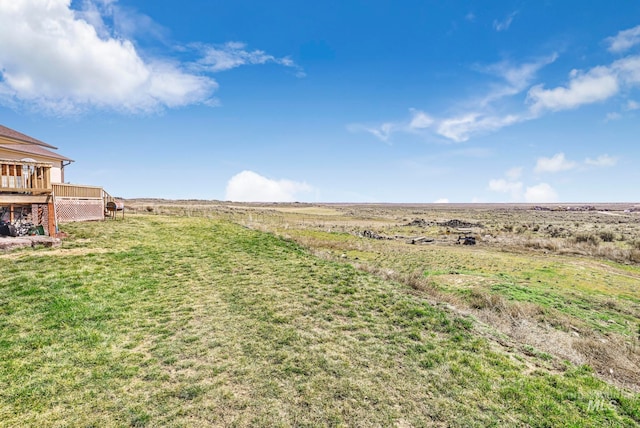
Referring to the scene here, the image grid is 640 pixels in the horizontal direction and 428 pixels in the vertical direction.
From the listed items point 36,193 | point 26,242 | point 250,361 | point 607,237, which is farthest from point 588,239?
point 36,193

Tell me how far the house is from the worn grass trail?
3.93 meters

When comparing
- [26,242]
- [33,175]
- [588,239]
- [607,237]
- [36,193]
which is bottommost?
[588,239]

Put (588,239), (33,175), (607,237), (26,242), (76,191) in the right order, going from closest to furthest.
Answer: (26,242)
(33,175)
(76,191)
(588,239)
(607,237)

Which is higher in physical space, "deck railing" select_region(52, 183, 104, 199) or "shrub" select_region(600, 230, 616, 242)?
"deck railing" select_region(52, 183, 104, 199)

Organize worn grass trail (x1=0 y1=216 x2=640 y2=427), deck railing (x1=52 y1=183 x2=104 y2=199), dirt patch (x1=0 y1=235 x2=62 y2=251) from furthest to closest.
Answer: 1. deck railing (x1=52 y1=183 x2=104 y2=199)
2. dirt patch (x1=0 y1=235 x2=62 y2=251)
3. worn grass trail (x1=0 y1=216 x2=640 y2=427)

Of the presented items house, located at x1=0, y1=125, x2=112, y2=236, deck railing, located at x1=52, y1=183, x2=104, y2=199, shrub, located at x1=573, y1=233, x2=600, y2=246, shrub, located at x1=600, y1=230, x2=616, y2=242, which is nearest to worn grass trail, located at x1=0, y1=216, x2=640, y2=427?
house, located at x1=0, y1=125, x2=112, y2=236

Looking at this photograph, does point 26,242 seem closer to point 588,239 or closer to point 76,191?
point 76,191

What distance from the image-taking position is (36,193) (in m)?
14.3

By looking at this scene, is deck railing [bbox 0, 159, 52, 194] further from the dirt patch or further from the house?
the dirt patch

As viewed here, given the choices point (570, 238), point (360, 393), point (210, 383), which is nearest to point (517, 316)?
point (360, 393)

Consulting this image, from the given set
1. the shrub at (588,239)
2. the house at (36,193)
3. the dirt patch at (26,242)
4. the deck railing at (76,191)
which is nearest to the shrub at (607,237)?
the shrub at (588,239)

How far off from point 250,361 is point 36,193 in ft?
49.8

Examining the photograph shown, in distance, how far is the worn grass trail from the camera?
475cm

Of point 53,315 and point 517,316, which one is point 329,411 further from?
point 517,316
